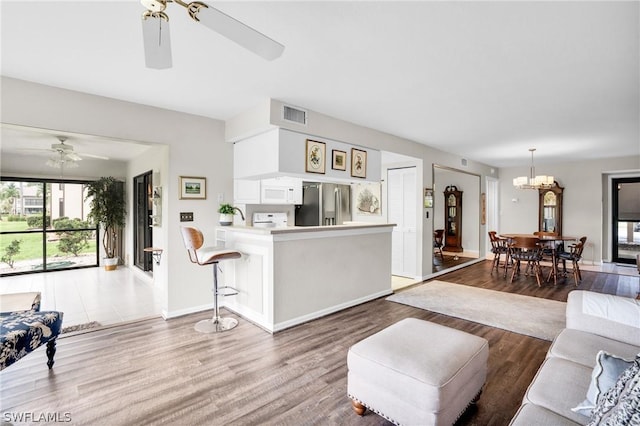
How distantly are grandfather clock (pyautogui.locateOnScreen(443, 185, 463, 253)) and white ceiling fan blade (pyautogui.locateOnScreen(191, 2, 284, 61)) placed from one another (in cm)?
826

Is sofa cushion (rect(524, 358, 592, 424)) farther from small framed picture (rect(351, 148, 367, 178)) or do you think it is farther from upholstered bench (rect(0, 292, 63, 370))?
small framed picture (rect(351, 148, 367, 178))

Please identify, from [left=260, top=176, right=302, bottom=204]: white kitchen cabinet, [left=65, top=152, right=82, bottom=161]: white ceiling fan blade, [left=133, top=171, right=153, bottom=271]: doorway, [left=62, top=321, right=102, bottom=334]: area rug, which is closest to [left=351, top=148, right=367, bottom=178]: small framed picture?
[left=260, top=176, right=302, bottom=204]: white kitchen cabinet

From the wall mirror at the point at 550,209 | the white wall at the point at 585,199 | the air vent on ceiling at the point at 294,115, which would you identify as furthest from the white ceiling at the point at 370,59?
the wall mirror at the point at 550,209

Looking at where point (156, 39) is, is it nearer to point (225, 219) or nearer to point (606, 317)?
point (225, 219)

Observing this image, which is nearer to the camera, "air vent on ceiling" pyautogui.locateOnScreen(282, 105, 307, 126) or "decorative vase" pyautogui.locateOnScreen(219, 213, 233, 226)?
"air vent on ceiling" pyautogui.locateOnScreen(282, 105, 307, 126)

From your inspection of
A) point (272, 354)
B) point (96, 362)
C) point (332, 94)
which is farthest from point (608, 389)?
point (96, 362)

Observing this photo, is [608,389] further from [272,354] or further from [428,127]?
[428,127]

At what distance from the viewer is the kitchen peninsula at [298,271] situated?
10.9 ft

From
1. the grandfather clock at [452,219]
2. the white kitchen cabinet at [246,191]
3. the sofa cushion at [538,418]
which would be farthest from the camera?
the grandfather clock at [452,219]

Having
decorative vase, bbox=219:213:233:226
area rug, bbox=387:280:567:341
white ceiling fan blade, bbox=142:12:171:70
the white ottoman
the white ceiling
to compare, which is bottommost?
area rug, bbox=387:280:567:341

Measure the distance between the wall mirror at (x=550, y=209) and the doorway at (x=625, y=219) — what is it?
1044 millimetres

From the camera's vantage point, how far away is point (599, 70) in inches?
105

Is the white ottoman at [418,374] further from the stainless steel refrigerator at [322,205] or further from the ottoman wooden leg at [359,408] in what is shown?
the stainless steel refrigerator at [322,205]

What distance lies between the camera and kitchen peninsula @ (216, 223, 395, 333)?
3309mm
